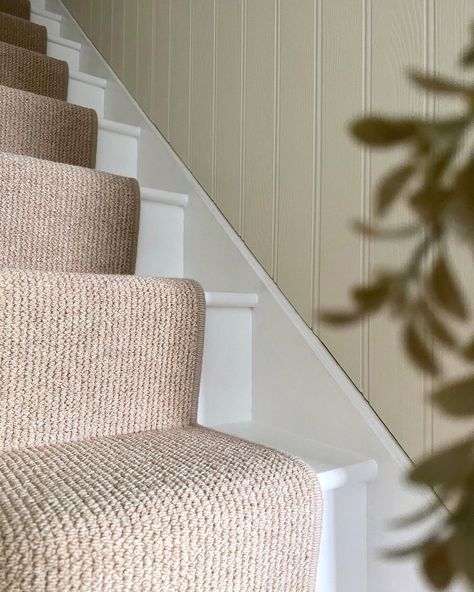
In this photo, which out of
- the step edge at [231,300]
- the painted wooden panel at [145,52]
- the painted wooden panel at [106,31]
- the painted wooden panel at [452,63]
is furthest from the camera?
the painted wooden panel at [106,31]

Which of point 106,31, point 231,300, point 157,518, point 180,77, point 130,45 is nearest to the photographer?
point 157,518

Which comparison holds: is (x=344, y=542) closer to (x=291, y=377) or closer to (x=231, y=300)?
(x=291, y=377)

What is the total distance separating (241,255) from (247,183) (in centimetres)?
14

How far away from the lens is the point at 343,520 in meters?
0.72

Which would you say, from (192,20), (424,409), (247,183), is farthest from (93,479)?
(192,20)

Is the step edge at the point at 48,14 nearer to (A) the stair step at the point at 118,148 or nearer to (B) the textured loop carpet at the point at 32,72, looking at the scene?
(B) the textured loop carpet at the point at 32,72

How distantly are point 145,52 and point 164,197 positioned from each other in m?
0.52

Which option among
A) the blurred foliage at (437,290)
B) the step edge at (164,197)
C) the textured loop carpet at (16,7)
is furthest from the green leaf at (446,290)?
the textured loop carpet at (16,7)

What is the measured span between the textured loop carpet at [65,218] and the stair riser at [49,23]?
1.17 meters

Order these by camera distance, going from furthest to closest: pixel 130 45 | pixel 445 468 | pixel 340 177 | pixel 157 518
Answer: pixel 130 45 → pixel 340 177 → pixel 157 518 → pixel 445 468

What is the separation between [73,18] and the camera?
71.6 inches

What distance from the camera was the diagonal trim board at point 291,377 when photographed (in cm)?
72

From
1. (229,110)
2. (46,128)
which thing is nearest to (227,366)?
(229,110)

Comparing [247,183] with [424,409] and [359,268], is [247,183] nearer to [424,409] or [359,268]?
[359,268]
